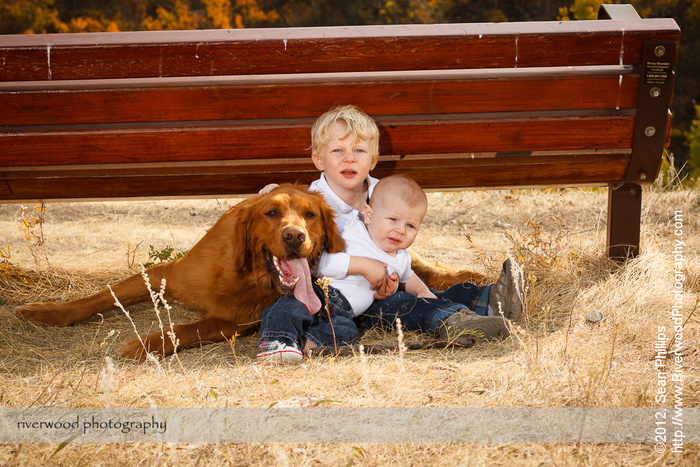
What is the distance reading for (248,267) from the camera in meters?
3.25

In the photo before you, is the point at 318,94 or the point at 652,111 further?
the point at 652,111

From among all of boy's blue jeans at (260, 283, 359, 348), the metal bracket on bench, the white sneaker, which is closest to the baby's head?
boy's blue jeans at (260, 283, 359, 348)

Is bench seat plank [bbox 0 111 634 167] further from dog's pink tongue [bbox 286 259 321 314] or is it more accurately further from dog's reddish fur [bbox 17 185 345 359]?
dog's pink tongue [bbox 286 259 321 314]

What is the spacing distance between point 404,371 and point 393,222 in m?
0.98

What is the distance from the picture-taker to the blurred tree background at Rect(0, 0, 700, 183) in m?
25.2

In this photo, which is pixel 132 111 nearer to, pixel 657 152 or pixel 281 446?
pixel 281 446

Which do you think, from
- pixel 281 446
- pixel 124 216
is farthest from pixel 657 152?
pixel 124 216

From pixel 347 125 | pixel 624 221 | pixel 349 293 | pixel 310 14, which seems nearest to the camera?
pixel 347 125

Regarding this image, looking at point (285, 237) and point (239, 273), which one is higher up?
point (285, 237)

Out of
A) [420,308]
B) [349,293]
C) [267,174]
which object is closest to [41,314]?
[267,174]

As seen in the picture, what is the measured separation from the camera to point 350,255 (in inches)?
129

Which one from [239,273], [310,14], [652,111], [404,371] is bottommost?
[404,371]

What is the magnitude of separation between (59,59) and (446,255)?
350 centimetres

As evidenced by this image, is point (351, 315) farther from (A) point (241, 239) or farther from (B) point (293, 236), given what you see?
(A) point (241, 239)
